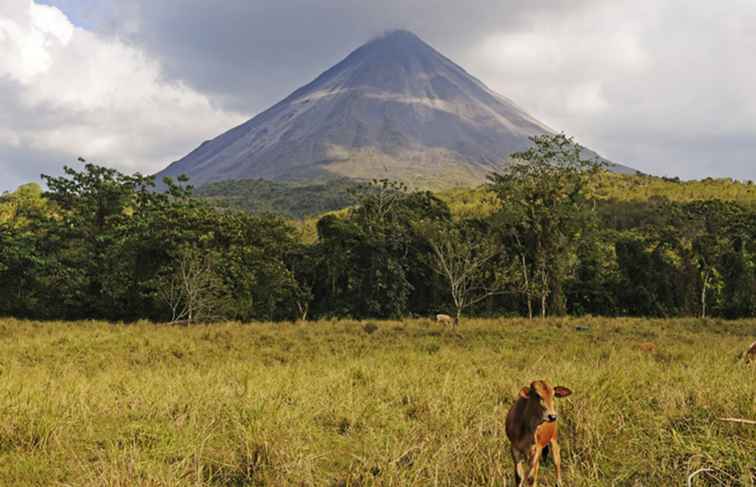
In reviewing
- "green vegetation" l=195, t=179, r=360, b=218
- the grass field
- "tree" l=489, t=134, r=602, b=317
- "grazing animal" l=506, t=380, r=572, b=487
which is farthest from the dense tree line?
"green vegetation" l=195, t=179, r=360, b=218

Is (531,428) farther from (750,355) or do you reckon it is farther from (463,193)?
(463,193)

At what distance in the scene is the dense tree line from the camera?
32.2 metres

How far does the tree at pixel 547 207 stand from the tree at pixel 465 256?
2199 millimetres

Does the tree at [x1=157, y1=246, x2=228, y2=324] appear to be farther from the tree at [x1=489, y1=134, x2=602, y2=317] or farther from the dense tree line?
the tree at [x1=489, y1=134, x2=602, y2=317]

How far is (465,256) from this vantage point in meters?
31.0

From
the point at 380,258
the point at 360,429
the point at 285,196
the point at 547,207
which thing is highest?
the point at 285,196

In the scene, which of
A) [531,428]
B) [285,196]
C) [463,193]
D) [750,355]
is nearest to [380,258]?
[750,355]

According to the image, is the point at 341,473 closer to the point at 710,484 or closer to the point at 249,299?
the point at 710,484

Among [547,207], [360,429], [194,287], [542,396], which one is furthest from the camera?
[547,207]

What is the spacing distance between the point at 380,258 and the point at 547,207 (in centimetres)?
1249

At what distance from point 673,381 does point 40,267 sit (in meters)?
36.8

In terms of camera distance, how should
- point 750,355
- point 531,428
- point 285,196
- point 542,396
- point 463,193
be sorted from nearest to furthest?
1. point 542,396
2. point 531,428
3. point 750,355
4. point 463,193
5. point 285,196

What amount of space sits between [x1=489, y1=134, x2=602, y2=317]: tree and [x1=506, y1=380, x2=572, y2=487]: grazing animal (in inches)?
1152

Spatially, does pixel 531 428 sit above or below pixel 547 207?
below
